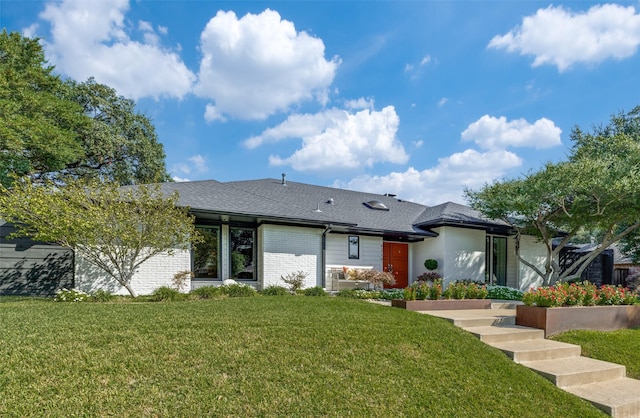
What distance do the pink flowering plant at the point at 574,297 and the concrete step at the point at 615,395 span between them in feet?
6.29

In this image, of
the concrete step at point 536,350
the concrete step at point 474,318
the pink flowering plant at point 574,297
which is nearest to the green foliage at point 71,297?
the concrete step at point 474,318

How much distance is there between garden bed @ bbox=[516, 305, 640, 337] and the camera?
6.57m

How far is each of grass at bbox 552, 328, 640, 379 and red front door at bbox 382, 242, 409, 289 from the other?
340 inches

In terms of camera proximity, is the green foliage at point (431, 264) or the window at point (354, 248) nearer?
the window at point (354, 248)

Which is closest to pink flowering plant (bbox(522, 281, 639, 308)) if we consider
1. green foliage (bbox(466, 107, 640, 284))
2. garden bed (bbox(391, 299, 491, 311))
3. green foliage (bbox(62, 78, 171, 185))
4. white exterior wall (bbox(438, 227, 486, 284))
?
garden bed (bbox(391, 299, 491, 311))

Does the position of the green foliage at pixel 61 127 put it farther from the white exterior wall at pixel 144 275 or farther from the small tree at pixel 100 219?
the white exterior wall at pixel 144 275

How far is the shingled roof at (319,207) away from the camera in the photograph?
11508mm

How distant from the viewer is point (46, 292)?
997cm

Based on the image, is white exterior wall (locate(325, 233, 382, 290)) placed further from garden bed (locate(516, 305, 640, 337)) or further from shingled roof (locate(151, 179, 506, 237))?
garden bed (locate(516, 305, 640, 337))

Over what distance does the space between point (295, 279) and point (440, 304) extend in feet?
17.7

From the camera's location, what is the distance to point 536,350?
5367mm

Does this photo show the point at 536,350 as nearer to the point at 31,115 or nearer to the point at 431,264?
the point at 431,264

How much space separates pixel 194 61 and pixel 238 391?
11.4 m

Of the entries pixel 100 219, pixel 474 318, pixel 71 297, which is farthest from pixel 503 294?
pixel 71 297
